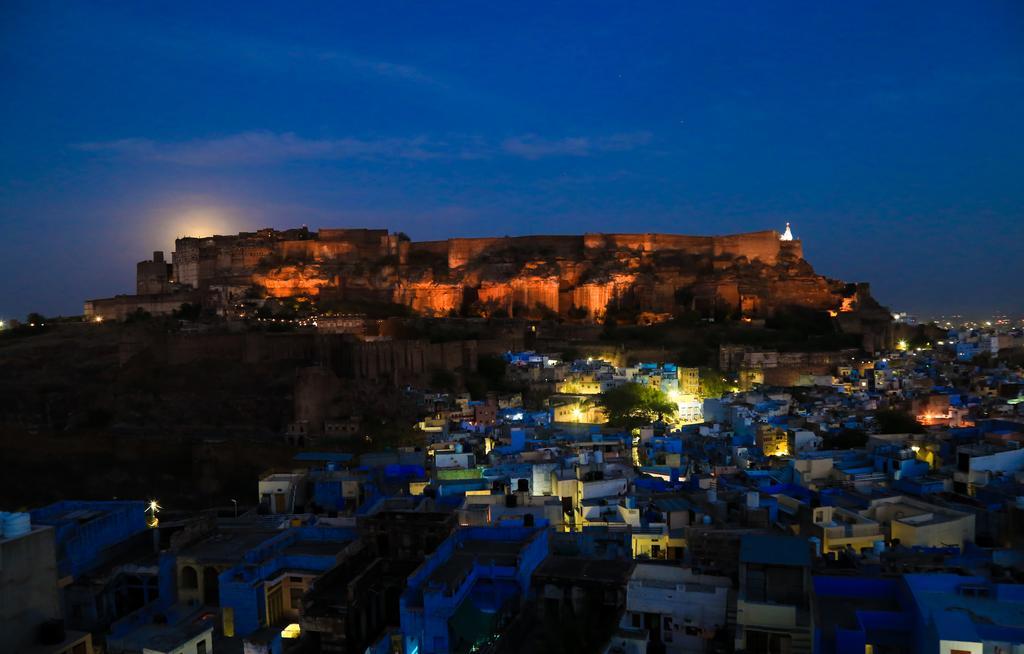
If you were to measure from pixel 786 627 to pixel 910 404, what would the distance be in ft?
53.8

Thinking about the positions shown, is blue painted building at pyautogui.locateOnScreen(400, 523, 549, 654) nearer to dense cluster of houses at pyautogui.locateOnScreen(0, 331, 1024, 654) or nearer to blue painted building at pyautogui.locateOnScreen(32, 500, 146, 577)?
dense cluster of houses at pyautogui.locateOnScreen(0, 331, 1024, 654)

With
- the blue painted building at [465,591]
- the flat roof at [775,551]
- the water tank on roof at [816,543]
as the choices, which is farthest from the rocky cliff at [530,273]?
the flat roof at [775,551]

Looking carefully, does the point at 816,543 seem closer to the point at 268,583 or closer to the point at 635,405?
the point at 268,583

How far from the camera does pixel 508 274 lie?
4462 centimetres

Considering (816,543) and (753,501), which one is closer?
(816,543)

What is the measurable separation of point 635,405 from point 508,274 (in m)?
22.6

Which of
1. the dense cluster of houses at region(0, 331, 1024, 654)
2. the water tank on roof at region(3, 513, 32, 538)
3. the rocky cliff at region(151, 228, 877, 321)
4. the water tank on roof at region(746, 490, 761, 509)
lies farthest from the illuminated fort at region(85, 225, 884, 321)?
the water tank on roof at region(3, 513, 32, 538)

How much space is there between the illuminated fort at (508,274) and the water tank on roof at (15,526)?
1397 inches

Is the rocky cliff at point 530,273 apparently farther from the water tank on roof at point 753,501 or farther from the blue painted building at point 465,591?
the blue painted building at point 465,591

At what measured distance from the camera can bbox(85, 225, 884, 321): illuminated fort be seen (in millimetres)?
42188

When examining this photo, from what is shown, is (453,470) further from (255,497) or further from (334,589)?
(255,497)

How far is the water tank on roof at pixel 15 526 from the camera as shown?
5023 millimetres

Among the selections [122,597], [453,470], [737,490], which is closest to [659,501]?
[737,490]

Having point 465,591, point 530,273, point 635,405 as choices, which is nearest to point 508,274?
point 530,273
